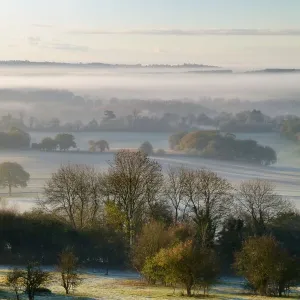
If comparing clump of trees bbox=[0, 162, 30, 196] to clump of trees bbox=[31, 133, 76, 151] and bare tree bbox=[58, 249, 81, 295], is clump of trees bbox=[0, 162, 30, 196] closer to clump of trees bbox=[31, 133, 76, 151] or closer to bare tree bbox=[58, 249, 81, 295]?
clump of trees bbox=[31, 133, 76, 151]

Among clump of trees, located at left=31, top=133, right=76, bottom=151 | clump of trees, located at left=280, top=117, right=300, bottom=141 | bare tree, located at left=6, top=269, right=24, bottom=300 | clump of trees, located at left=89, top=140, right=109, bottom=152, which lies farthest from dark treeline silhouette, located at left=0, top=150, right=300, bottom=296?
clump of trees, located at left=280, top=117, right=300, bottom=141

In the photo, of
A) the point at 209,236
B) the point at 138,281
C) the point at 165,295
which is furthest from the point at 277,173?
the point at 165,295

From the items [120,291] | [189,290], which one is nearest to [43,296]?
[120,291]

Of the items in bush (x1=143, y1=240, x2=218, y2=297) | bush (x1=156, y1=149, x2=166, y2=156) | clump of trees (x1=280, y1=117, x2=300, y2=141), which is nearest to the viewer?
bush (x1=143, y1=240, x2=218, y2=297)

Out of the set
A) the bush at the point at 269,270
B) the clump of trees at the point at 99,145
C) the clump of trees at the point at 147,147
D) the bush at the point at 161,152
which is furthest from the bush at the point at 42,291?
the bush at the point at 161,152

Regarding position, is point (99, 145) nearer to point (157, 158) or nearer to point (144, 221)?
point (157, 158)

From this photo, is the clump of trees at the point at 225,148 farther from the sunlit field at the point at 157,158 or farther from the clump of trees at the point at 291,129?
the clump of trees at the point at 291,129
